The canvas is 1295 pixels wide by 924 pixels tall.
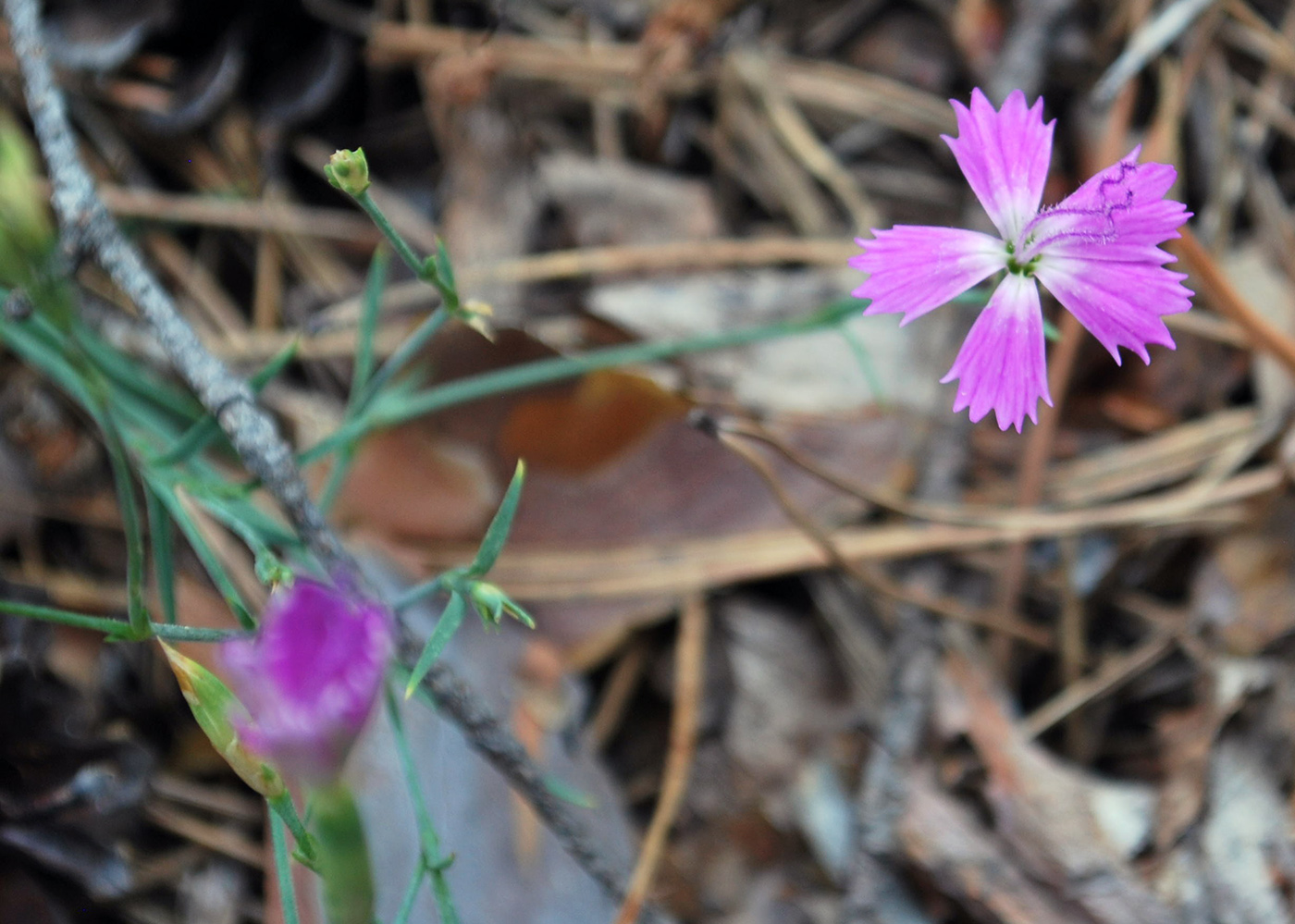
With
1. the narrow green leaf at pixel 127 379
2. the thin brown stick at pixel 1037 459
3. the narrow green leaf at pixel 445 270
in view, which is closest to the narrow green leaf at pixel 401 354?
the narrow green leaf at pixel 445 270

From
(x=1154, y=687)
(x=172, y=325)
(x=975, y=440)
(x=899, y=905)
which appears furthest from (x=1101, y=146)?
(x=172, y=325)

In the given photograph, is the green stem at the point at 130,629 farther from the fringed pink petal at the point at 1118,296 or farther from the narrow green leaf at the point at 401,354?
the fringed pink petal at the point at 1118,296

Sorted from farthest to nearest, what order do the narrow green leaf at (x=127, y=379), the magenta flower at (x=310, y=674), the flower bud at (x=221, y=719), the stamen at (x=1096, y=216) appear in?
the narrow green leaf at (x=127, y=379) → the stamen at (x=1096, y=216) → the flower bud at (x=221, y=719) → the magenta flower at (x=310, y=674)

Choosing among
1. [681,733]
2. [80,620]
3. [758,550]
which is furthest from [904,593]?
[80,620]

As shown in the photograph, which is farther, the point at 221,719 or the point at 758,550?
the point at 758,550

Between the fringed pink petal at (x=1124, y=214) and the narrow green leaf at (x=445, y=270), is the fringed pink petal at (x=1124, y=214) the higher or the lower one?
the higher one

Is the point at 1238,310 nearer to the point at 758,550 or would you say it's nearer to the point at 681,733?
the point at 758,550
